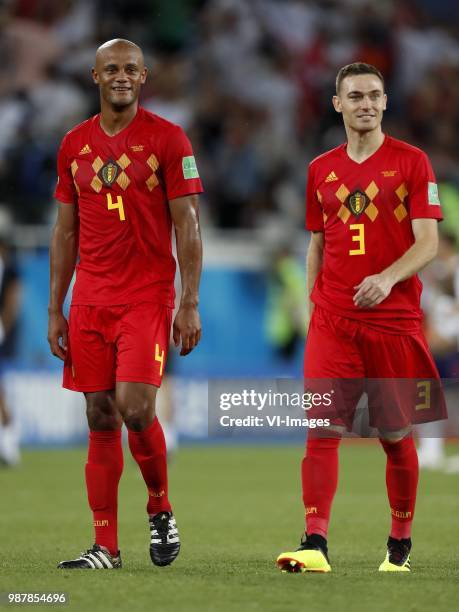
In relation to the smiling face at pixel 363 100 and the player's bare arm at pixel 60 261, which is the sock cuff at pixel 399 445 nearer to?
the smiling face at pixel 363 100

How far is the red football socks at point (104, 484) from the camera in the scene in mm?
6055

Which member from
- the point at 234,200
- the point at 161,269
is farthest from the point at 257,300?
the point at 161,269

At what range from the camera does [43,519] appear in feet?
28.1

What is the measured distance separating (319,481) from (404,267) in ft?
3.18

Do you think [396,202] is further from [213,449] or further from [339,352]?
[213,449]

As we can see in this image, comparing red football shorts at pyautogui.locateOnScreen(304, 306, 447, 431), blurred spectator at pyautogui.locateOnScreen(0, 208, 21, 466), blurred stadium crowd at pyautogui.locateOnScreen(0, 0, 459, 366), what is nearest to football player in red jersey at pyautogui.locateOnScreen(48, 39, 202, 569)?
red football shorts at pyautogui.locateOnScreen(304, 306, 447, 431)

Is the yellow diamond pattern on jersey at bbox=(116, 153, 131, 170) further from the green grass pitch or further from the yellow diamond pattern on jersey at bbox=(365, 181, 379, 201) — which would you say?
the green grass pitch

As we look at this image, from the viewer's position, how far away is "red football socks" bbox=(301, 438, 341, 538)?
5848 mm

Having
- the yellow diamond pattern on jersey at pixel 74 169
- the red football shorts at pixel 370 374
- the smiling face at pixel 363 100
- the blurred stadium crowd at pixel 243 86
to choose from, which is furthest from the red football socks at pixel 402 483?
the blurred stadium crowd at pixel 243 86

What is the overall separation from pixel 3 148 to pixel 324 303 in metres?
9.16

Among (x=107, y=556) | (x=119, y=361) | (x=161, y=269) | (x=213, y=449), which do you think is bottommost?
(x=213, y=449)

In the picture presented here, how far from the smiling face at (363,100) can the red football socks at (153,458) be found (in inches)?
61.7

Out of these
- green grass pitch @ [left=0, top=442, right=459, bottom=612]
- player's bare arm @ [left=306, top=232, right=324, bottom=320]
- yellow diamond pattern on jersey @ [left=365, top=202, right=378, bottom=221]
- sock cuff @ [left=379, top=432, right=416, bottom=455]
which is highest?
yellow diamond pattern on jersey @ [left=365, top=202, right=378, bottom=221]

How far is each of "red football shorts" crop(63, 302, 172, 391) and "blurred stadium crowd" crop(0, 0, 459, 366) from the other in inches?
306
